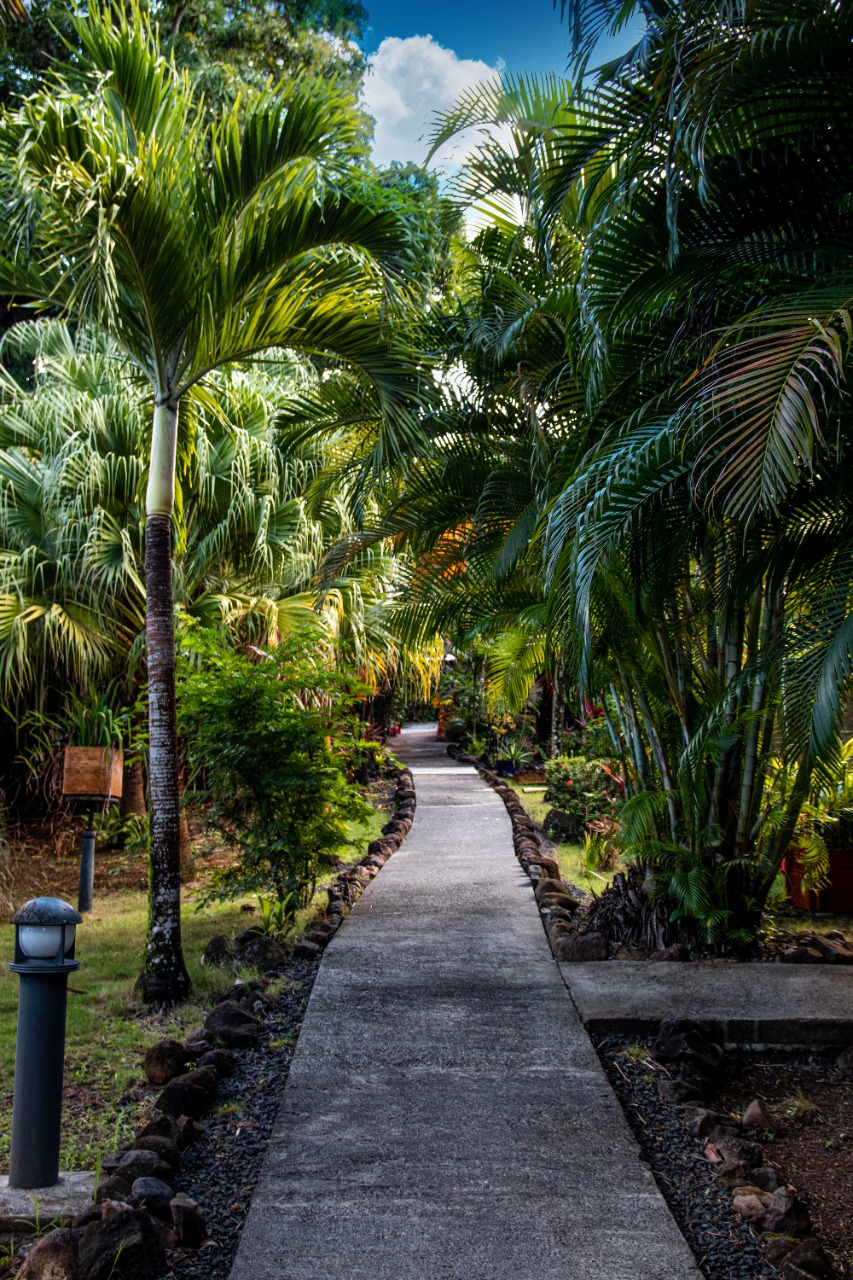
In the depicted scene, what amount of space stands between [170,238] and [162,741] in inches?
100

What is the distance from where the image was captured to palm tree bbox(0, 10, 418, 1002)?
4.71 meters

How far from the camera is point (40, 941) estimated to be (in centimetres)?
286

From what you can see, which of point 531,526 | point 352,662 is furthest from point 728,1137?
point 352,662

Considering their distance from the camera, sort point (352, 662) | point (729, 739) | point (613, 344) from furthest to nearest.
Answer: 1. point (352, 662)
2. point (729, 739)
3. point (613, 344)

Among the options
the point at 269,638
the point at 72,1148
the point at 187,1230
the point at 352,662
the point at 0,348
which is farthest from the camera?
the point at 0,348

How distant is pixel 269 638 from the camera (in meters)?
8.80

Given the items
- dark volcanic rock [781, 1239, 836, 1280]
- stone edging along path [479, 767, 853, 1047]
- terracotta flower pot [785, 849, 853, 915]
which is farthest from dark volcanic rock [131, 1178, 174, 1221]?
terracotta flower pot [785, 849, 853, 915]

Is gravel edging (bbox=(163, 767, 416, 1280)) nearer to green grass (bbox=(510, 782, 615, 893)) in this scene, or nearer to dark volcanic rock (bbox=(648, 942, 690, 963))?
dark volcanic rock (bbox=(648, 942, 690, 963))

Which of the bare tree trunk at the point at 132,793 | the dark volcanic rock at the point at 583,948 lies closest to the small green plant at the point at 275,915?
the dark volcanic rock at the point at 583,948

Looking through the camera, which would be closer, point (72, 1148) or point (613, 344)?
point (72, 1148)

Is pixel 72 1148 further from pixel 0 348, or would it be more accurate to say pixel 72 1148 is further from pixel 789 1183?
pixel 0 348

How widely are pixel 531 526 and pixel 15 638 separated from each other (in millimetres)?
4466

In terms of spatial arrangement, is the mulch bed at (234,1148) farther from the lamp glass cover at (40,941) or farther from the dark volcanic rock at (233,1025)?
the lamp glass cover at (40,941)

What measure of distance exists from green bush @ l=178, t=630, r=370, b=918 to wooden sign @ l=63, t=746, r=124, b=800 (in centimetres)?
173
